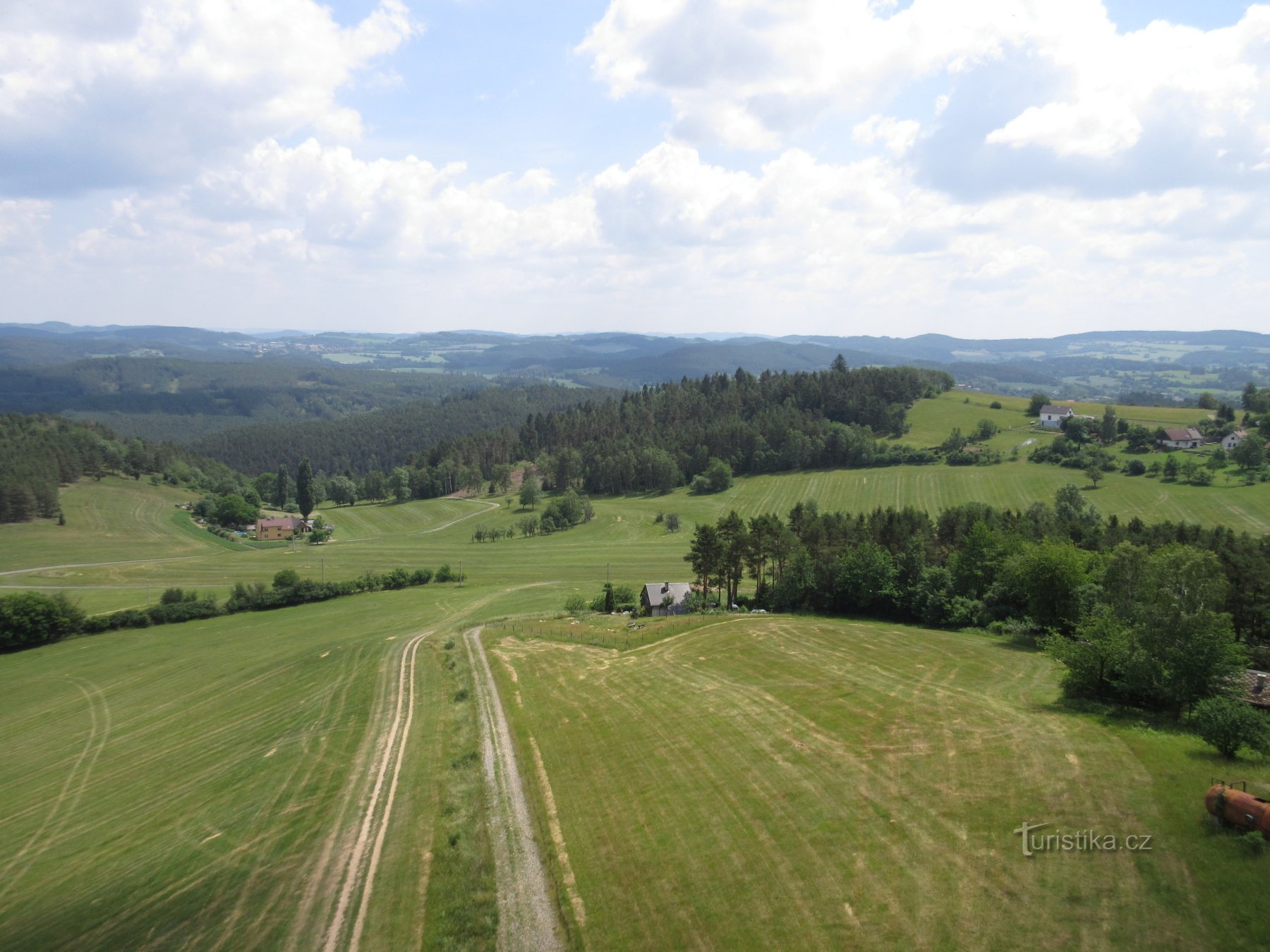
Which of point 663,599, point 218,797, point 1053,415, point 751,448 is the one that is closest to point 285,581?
point 663,599

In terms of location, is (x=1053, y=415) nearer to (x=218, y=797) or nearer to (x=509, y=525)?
(x=509, y=525)

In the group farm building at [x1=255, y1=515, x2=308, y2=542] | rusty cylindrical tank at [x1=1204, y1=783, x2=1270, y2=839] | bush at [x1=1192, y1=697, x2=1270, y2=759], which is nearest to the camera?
rusty cylindrical tank at [x1=1204, y1=783, x2=1270, y2=839]

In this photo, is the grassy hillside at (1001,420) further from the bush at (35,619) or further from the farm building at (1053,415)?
the bush at (35,619)

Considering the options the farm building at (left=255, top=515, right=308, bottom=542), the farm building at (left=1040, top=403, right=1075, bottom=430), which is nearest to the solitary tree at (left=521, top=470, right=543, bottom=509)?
the farm building at (left=255, top=515, right=308, bottom=542)

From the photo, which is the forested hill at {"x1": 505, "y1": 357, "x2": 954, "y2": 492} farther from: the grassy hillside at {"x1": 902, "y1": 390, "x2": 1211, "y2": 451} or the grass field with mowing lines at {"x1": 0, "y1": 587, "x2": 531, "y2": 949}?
the grass field with mowing lines at {"x1": 0, "y1": 587, "x2": 531, "y2": 949}

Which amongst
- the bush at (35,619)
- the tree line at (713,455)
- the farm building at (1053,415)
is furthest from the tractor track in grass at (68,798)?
the farm building at (1053,415)

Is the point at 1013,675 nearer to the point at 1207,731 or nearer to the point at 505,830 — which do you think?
the point at 1207,731
